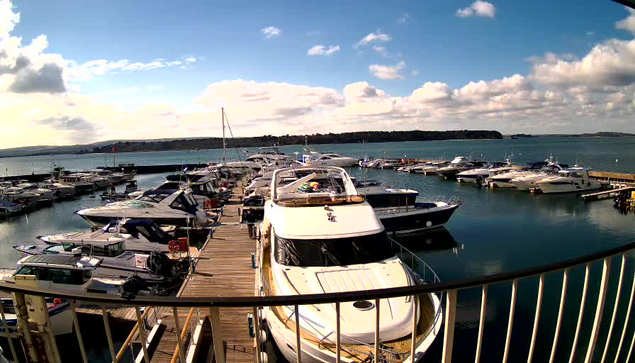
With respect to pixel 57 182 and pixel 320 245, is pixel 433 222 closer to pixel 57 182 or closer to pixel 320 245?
pixel 320 245

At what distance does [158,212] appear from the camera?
73.5 ft

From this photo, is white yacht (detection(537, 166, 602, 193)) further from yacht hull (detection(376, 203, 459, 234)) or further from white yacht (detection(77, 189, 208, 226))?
white yacht (detection(77, 189, 208, 226))

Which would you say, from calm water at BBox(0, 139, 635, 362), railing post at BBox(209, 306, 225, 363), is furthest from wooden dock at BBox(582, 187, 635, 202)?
railing post at BBox(209, 306, 225, 363)

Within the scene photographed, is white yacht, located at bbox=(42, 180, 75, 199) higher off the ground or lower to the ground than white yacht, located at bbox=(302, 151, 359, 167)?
lower

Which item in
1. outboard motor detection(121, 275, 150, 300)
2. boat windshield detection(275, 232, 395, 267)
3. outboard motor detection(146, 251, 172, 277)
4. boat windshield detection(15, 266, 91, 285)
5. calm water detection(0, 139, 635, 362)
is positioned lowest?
calm water detection(0, 139, 635, 362)

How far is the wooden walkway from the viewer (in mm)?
7664

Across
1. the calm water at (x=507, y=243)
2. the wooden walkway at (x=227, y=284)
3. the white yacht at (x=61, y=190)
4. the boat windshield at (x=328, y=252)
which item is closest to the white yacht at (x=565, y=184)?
the calm water at (x=507, y=243)

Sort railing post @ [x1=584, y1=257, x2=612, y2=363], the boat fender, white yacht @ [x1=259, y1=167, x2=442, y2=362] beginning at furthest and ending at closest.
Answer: the boat fender
white yacht @ [x1=259, y1=167, x2=442, y2=362]
railing post @ [x1=584, y1=257, x2=612, y2=363]

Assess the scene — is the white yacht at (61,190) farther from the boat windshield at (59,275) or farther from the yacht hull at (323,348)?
the yacht hull at (323,348)

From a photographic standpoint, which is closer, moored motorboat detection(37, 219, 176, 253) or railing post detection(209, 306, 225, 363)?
railing post detection(209, 306, 225, 363)

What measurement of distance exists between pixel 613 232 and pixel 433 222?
37.4 feet

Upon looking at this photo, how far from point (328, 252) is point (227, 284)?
16.0 feet

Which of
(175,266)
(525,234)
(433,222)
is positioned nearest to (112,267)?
(175,266)

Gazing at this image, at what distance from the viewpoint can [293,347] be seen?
6805 mm
